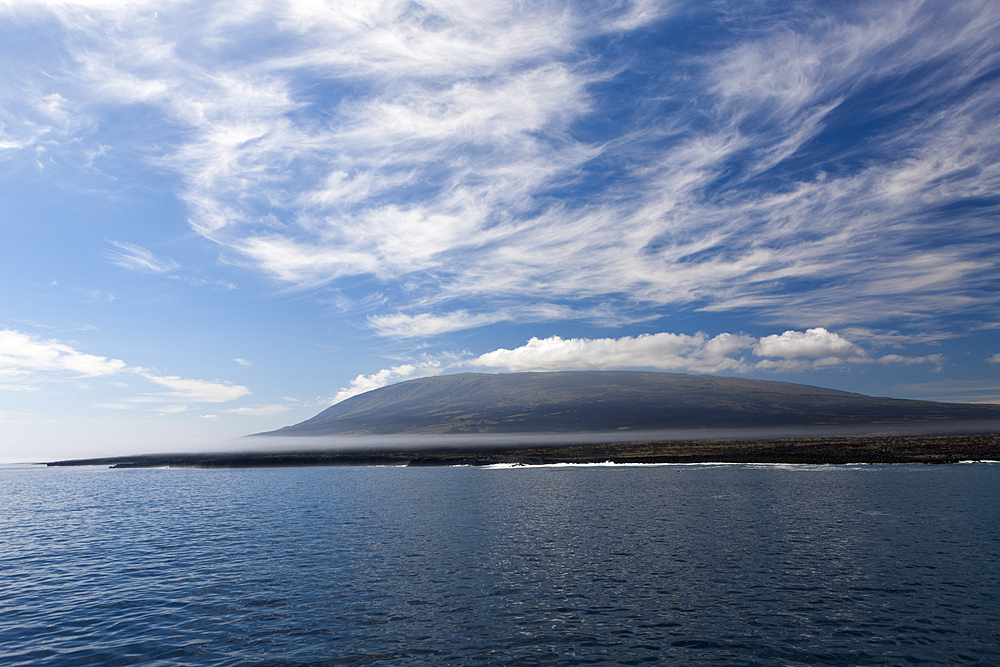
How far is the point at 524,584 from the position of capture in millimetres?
34188

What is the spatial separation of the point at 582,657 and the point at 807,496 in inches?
2438

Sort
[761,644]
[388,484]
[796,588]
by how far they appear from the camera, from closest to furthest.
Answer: [761,644] → [796,588] → [388,484]

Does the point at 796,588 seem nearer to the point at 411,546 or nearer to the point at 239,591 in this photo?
the point at 411,546

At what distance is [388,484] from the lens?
111m

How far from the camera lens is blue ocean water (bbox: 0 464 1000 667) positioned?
24297 millimetres

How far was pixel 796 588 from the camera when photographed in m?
31.8

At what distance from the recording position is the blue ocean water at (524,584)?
24.3 meters

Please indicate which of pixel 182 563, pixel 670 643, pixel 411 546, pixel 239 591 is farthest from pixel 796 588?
pixel 182 563

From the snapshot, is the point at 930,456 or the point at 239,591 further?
the point at 930,456

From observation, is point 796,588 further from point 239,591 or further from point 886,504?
point 886,504

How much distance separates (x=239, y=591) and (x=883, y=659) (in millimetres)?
35879

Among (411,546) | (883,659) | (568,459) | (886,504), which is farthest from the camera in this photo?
(568,459)

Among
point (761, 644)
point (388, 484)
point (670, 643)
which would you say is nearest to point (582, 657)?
point (670, 643)

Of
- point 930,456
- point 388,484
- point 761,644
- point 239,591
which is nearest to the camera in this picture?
point 761,644
